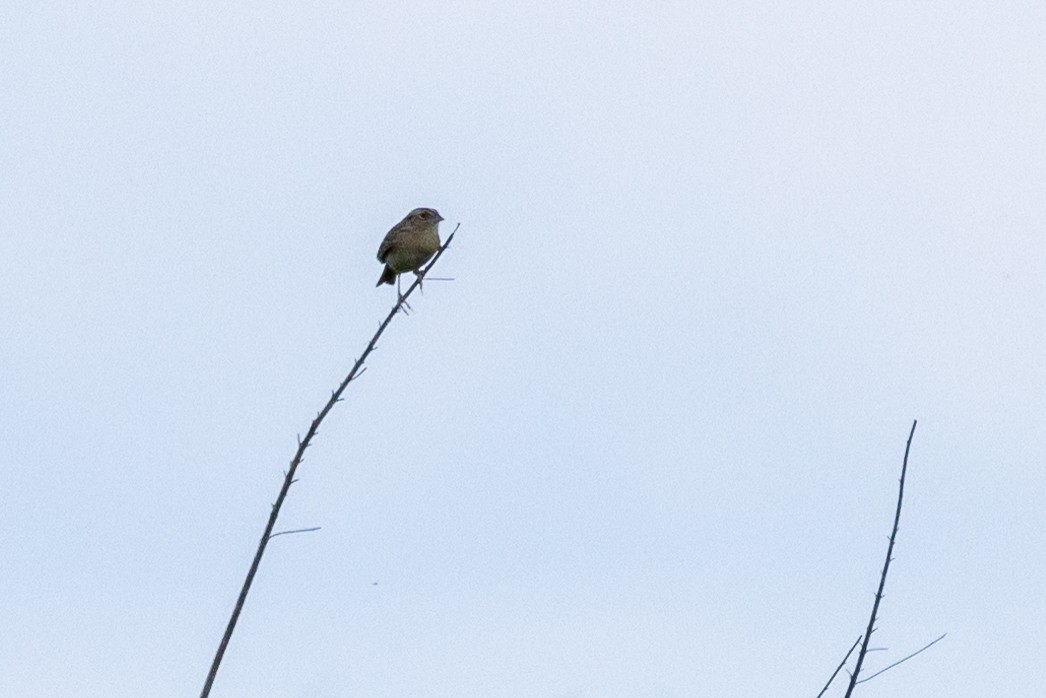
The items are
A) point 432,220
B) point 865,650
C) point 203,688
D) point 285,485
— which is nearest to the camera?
point 203,688

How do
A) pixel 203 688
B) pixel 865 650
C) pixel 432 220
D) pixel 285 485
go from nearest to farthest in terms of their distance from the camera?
pixel 203 688 → pixel 285 485 → pixel 865 650 → pixel 432 220

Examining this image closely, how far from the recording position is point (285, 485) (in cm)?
360

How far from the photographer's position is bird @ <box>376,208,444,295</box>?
46.6 ft

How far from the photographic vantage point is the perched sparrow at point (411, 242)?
14203 millimetres

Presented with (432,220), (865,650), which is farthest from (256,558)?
(432,220)

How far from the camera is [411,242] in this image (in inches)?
559

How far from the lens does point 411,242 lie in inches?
559

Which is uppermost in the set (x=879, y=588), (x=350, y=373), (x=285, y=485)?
(x=350, y=373)

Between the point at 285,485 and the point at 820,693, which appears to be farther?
the point at 820,693

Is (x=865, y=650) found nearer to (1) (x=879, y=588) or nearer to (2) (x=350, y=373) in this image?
(1) (x=879, y=588)

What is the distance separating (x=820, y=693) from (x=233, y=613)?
1612 millimetres

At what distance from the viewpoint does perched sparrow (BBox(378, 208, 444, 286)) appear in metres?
14.2

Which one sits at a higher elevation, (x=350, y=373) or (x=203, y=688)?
(x=350, y=373)

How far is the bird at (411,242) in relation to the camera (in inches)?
559
